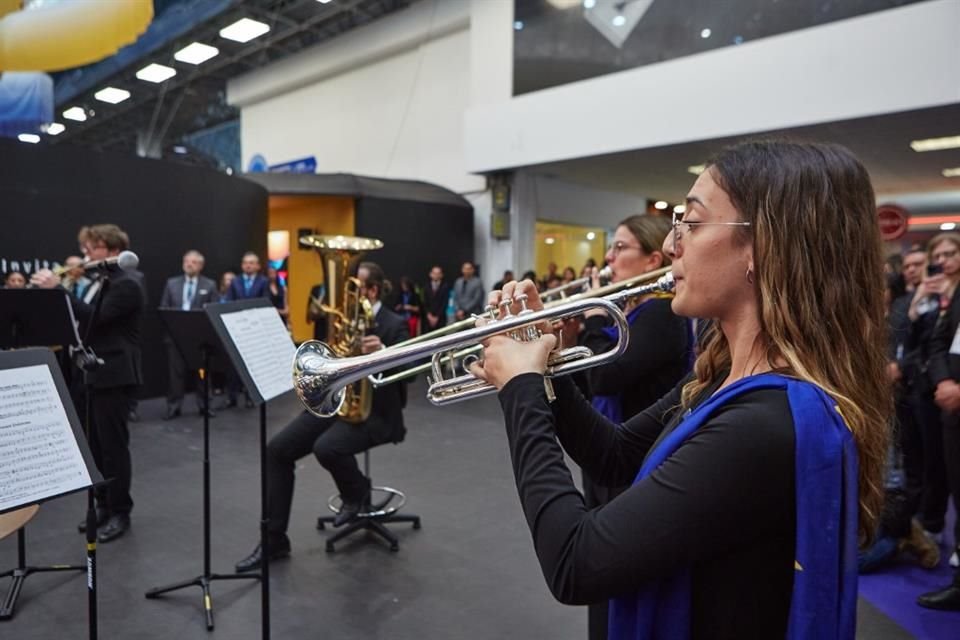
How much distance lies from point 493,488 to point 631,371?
9.12 feet

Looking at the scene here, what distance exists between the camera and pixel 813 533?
94 centimetres

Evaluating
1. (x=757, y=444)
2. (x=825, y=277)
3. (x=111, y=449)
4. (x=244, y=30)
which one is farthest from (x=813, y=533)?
(x=244, y=30)

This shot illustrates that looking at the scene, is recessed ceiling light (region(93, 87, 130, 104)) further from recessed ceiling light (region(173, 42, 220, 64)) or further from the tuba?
the tuba

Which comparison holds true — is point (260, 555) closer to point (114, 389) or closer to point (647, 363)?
point (114, 389)

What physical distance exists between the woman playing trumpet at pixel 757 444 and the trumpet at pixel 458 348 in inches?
6.2

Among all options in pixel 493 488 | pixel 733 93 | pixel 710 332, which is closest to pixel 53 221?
pixel 493 488

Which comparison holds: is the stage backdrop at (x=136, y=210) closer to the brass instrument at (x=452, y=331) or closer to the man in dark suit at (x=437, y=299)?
the man in dark suit at (x=437, y=299)

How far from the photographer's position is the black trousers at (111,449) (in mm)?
4086

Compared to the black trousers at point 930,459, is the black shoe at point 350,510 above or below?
below

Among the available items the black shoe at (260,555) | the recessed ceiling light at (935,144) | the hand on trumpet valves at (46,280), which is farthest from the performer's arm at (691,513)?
the recessed ceiling light at (935,144)

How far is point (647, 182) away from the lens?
1322cm

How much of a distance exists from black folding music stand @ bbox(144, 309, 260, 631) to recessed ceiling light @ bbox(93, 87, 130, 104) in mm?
16800

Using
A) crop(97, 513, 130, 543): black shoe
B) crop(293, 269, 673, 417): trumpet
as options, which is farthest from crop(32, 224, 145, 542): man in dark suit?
crop(293, 269, 673, 417): trumpet

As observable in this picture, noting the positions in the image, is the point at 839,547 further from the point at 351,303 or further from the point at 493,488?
the point at 493,488
